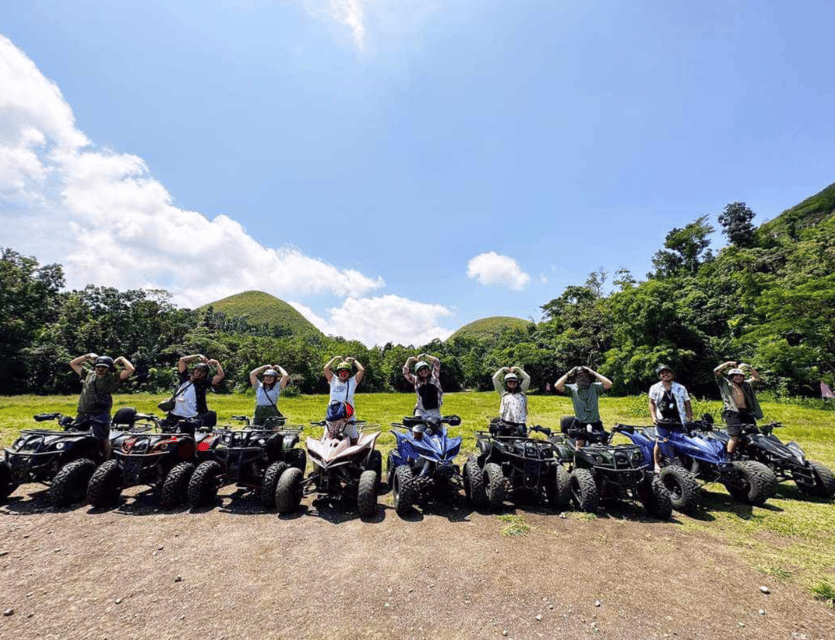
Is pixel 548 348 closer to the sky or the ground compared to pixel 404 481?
closer to the sky

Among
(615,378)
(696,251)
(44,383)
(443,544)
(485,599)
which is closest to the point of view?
(485,599)

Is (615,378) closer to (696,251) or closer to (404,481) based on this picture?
(696,251)

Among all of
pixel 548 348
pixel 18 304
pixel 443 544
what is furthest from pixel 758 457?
pixel 18 304

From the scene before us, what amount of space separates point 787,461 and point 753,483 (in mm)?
969

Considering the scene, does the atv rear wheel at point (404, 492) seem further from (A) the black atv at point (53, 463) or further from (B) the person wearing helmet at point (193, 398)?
(A) the black atv at point (53, 463)

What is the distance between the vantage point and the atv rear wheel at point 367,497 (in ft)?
16.0

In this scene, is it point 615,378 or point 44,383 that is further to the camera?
point 44,383

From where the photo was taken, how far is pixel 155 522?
4.74m

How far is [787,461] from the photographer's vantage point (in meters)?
5.86

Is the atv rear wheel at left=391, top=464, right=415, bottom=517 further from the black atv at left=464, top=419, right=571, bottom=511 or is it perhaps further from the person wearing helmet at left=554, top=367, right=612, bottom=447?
the person wearing helmet at left=554, top=367, right=612, bottom=447

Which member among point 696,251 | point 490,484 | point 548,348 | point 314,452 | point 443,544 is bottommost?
point 443,544

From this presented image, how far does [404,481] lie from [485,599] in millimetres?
1972

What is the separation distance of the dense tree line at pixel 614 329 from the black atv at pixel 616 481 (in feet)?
62.9

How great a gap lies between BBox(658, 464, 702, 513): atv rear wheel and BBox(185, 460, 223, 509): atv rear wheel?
6389mm
